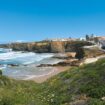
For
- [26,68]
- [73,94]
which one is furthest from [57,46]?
[73,94]

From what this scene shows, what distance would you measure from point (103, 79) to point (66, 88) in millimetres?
1536

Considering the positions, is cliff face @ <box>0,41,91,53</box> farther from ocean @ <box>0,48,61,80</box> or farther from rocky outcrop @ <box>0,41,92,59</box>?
ocean @ <box>0,48,61,80</box>

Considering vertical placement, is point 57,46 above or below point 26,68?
above

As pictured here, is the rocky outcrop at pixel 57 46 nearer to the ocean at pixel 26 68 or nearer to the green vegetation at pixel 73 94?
the ocean at pixel 26 68

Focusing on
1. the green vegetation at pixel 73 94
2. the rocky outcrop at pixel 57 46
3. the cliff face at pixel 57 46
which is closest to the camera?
the green vegetation at pixel 73 94

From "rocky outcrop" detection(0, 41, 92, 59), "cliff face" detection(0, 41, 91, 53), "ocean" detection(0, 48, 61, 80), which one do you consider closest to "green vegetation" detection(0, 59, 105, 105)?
"ocean" detection(0, 48, 61, 80)

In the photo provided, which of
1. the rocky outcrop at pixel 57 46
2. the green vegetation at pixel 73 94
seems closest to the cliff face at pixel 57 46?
the rocky outcrop at pixel 57 46

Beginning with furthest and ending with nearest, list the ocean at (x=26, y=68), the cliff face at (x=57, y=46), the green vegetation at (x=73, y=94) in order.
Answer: the cliff face at (x=57, y=46) → the ocean at (x=26, y=68) → the green vegetation at (x=73, y=94)

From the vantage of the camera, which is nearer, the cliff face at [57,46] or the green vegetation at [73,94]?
the green vegetation at [73,94]

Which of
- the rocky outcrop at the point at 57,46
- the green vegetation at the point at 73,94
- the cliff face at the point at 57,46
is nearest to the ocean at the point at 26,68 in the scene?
the rocky outcrop at the point at 57,46

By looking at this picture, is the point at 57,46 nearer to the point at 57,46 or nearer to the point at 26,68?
the point at 57,46

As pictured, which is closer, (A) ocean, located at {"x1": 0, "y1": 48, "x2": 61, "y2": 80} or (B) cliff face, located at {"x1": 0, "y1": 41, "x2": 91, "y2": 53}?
(A) ocean, located at {"x1": 0, "y1": 48, "x2": 61, "y2": 80}

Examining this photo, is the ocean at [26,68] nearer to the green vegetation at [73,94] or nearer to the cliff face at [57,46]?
the cliff face at [57,46]

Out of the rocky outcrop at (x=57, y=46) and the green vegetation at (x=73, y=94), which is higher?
the green vegetation at (x=73, y=94)
